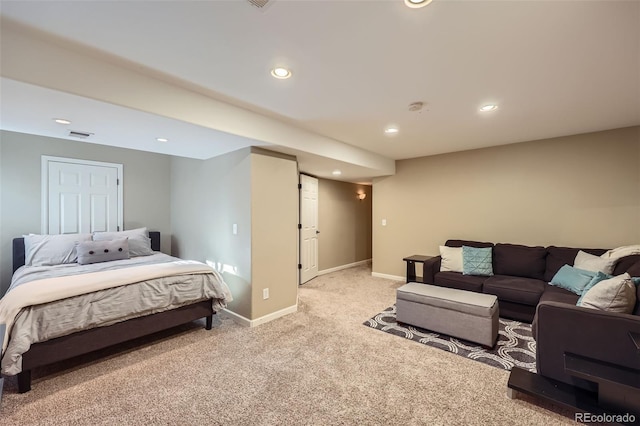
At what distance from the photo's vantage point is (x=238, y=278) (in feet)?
11.5

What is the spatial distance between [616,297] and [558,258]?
1.90m

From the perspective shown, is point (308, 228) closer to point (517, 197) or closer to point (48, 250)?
point (517, 197)

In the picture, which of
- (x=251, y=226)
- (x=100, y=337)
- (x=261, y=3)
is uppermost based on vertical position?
(x=261, y=3)

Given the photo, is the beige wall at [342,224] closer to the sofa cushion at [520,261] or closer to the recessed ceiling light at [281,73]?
the sofa cushion at [520,261]

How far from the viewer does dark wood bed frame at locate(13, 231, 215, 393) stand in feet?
6.97

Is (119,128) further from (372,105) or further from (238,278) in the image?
(372,105)

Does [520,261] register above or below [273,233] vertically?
below

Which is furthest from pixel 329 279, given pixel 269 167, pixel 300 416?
pixel 300 416

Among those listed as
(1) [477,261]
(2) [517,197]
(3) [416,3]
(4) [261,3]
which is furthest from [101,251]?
(2) [517,197]

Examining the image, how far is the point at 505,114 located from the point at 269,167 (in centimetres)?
275

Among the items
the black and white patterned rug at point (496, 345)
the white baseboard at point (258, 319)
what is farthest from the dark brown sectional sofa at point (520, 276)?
the white baseboard at point (258, 319)

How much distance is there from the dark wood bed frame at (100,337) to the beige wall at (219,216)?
19.9 inches

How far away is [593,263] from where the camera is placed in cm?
317

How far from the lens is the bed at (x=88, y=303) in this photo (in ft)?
6.91
